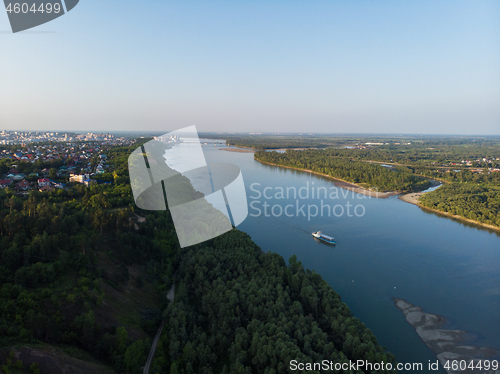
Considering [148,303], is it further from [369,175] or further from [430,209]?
[369,175]

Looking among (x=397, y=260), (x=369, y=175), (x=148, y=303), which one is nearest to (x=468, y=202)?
(x=369, y=175)

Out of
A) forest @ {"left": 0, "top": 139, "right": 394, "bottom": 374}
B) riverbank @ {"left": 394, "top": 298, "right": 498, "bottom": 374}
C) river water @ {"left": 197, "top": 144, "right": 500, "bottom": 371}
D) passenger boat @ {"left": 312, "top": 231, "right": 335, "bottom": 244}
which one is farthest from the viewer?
passenger boat @ {"left": 312, "top": 231, "right": 335, "bottom": 244}

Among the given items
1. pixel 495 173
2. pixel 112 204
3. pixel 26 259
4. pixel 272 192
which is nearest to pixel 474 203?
pixel 272 192

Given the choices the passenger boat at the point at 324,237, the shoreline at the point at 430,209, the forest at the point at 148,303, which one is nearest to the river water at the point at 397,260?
the passenger boat at the point at 324,237

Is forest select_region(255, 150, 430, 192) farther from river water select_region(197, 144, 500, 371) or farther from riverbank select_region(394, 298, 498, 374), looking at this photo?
riverbank select_region(394, 298, 498, 374)

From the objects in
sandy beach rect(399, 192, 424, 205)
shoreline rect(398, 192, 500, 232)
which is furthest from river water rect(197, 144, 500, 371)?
sandy beach rect(399, 192, 424, 205)

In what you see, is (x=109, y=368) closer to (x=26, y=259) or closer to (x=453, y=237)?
(x=26, y=259)
